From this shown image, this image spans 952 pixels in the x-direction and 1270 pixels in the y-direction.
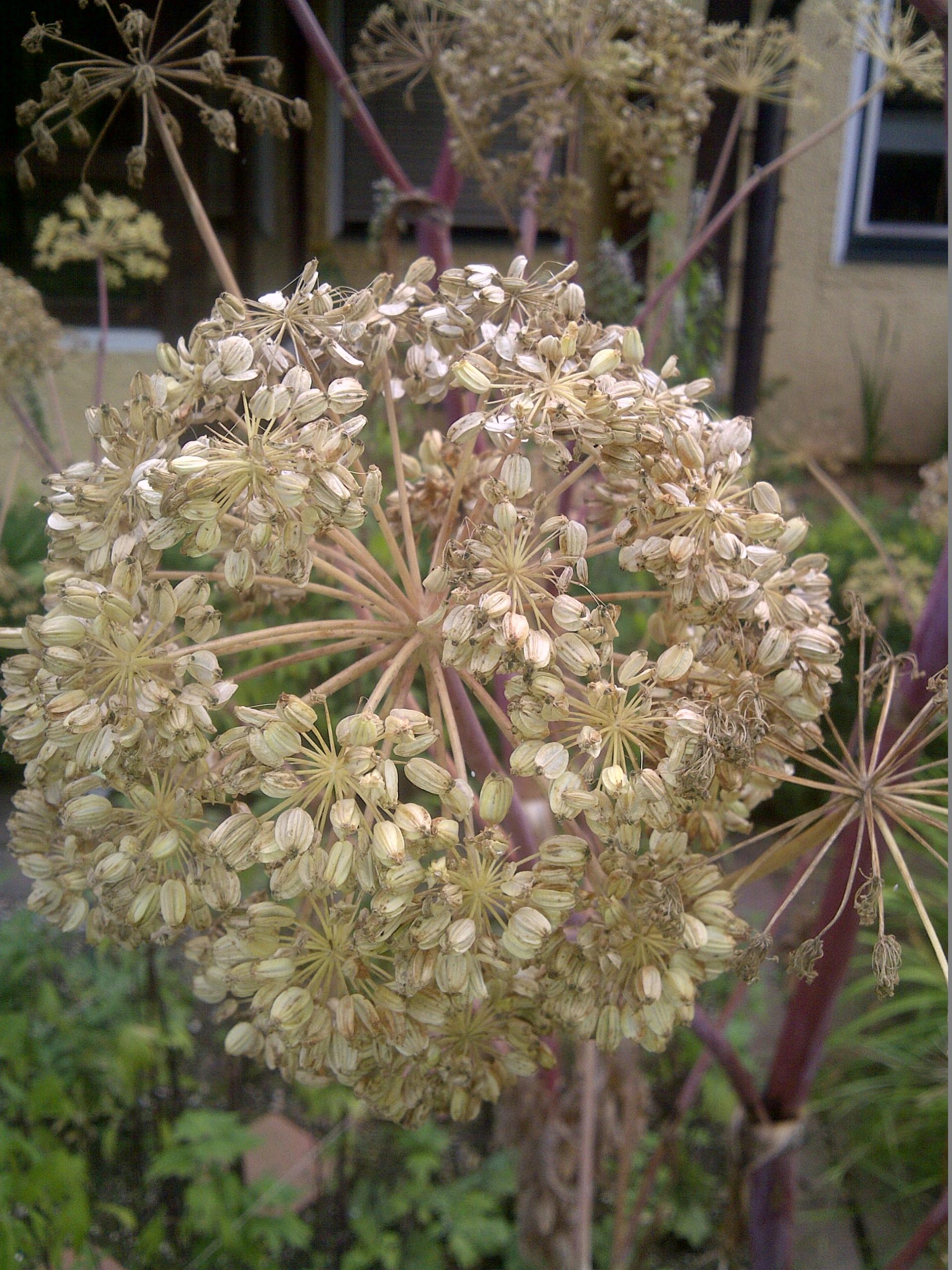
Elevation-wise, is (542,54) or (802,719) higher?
(542,54)

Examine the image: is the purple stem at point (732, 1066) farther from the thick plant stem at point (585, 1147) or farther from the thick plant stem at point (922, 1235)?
the thick plant stem at point (922, 1235)

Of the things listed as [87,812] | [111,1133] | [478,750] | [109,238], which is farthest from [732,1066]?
[109,238]

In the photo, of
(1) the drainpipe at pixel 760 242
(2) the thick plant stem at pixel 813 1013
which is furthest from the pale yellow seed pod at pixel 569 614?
(1) the drainpipe at pixel 760 242

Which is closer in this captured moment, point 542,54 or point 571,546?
point 571,546

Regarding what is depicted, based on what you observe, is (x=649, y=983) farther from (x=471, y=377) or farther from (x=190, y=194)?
(x=190, y=194)

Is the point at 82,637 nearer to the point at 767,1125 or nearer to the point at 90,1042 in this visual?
the point at 767,1125

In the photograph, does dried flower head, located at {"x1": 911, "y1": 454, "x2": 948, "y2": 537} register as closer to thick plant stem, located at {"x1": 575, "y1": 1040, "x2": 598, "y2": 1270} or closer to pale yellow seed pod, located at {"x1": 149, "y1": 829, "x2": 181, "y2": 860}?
thick plant stem, located at {"x1": 575, "y1": 1040, "x2": 598, "y2": 1270}

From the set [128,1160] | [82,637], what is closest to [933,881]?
[128,1160]
